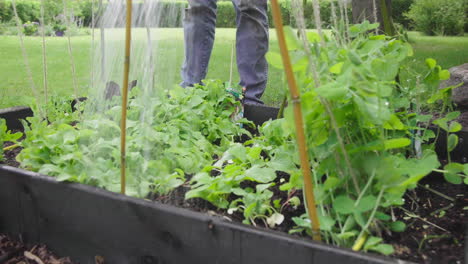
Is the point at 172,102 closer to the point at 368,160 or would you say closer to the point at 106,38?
the point at 106,38

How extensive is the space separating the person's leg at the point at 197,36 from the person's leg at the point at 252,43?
0.53 ft

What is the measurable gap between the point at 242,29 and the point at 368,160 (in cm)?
167

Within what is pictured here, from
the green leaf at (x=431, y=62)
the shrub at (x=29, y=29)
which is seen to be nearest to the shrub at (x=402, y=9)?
the shrub at (x=29, y=29)

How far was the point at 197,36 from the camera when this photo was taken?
2.55 metres

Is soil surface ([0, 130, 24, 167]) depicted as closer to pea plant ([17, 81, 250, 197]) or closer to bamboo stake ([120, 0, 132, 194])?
pea plant ([17, 81, 250, 197])

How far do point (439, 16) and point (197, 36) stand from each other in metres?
10.9

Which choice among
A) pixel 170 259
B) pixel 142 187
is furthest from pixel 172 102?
pixel 170 259

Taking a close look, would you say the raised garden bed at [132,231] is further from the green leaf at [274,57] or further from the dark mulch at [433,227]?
the green leaf at [274,57]

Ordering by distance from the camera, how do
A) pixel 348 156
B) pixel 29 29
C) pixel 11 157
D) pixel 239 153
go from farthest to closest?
pixel 29 29 → pixel 11 157 → pixel 239 153 → pixel 348 156

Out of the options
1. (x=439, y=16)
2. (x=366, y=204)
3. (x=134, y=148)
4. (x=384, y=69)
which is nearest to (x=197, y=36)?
(x=134, y=148)

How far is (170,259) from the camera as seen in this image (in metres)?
1.11

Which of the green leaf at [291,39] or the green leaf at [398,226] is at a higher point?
the green leaf at [291,39]

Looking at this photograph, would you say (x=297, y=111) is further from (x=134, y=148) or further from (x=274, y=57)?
(x=134, y=148)

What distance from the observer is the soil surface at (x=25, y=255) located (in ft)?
4.32
